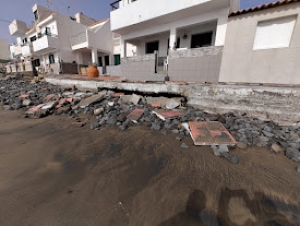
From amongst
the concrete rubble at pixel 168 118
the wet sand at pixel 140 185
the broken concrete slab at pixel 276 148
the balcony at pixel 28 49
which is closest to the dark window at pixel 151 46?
the concrete rubble at pixel 168 118

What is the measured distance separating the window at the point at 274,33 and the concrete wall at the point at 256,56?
4.4 inches

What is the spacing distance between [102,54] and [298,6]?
14380 mm

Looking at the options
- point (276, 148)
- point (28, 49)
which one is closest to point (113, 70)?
point (276, 148)

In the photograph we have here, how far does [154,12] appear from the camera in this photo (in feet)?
20.7

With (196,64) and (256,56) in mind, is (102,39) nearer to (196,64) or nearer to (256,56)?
(196,64)

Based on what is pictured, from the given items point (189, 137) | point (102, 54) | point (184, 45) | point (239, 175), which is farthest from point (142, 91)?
point (102, 54)

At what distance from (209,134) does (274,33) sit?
4394 mm

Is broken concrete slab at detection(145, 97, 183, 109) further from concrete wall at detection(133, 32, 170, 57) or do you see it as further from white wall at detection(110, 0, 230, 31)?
concrete wall at detection(133, 32, 170, 57)

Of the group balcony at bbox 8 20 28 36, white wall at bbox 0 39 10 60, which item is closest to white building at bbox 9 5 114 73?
balcony at bbox 8 20 28 36

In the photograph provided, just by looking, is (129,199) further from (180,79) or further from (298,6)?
(298,6)

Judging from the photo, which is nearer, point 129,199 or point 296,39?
point 129,199

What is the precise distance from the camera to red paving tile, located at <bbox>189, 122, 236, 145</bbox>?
7.28 feet

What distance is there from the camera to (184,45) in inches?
286

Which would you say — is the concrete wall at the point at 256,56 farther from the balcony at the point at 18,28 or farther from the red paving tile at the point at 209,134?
the balcony at the point at 18,28
